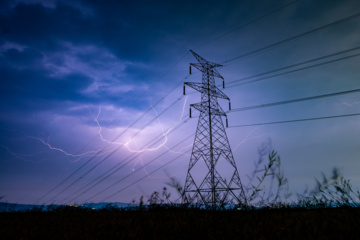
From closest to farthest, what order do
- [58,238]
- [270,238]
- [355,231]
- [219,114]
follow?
[270,238]
[355,231]
[58,238]
[219,114]

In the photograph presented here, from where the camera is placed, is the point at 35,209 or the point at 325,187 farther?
the point at 35,209

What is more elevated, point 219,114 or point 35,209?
point 219,114

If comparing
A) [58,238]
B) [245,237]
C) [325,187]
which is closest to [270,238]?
[245,237]

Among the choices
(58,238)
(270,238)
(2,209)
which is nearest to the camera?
(270,238)

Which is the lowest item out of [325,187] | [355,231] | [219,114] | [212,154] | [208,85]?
[355,231]

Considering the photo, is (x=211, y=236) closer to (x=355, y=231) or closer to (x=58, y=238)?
(x=355, y=231)

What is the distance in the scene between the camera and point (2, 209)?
7.42 meters

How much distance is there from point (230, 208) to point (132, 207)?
346 cm

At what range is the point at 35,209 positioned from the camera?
26.3 ft

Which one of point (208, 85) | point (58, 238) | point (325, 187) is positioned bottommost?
point (58, 238)

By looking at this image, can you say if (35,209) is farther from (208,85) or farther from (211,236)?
(208,85)

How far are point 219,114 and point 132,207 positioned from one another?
14964 millimetres

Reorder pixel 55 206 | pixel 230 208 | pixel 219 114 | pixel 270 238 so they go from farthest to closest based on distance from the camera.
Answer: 1. pixel 219 114
2. pixel 55 206
3. pixel 230 208
4. pixel 270 238

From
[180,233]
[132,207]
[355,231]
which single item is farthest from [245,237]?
[132,207]
